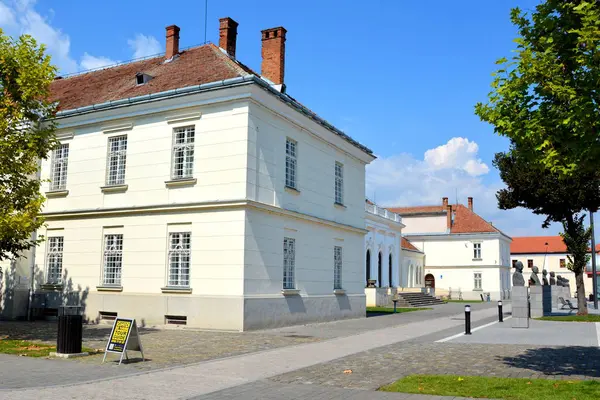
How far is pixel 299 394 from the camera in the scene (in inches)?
348

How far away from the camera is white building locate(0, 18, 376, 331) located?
20.2m

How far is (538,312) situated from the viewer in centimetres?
2828

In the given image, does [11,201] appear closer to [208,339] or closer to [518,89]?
[208,339]

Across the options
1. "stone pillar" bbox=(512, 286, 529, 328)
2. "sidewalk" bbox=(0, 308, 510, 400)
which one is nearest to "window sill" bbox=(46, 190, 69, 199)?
"sidewalk" bbox=(0, 308, 510, 400)

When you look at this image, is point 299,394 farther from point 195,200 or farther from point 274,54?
point 274,54

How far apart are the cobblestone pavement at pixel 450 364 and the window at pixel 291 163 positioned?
9.35m

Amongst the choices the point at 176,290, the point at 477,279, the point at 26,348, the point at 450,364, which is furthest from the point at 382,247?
the point at 26,348

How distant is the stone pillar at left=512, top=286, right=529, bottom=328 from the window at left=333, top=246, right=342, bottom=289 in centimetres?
759

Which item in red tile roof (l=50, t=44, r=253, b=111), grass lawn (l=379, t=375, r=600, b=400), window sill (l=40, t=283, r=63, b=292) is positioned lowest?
grass lawn (l=379, t=375, r=600, b=400)

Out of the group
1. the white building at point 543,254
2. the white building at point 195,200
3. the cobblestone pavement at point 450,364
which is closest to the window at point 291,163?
the white building at point 195,200

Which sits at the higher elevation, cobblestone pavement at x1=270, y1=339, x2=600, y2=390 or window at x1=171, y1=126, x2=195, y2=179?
window at x1=171, y1=126, x2=195, y2=179

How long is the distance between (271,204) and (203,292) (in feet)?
13.1

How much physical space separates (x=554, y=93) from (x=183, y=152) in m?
14.7

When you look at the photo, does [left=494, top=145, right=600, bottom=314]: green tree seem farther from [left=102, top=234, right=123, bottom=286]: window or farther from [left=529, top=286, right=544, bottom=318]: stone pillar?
[left=102, top=234, right=123, bottom=286]: window
